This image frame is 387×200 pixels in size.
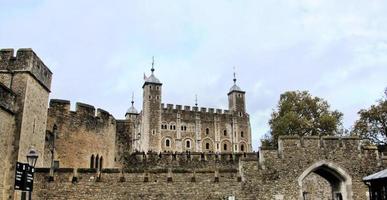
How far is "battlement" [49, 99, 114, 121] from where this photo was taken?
21.5 meters

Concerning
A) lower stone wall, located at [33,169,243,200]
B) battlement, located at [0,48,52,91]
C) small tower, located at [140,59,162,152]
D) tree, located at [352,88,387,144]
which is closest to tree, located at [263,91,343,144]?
tree, located at [352,88,387,144]

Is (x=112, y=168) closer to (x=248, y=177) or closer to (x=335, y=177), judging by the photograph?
(x=248, y=177)

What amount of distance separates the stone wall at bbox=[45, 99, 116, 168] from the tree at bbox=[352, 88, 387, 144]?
19877 mm

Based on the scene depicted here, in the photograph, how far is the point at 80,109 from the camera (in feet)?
74.5

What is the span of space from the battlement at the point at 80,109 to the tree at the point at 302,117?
19.1 metres

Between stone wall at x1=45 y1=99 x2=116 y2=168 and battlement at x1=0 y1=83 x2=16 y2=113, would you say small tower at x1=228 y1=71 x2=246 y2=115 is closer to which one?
stone wall at x1=45 y1=99 x2=116 y2=168

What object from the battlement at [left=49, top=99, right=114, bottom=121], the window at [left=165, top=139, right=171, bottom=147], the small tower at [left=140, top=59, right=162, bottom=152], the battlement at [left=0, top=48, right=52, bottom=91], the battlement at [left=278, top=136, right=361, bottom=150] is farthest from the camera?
the window at [left=165, top=139, right=171, bottom=147]

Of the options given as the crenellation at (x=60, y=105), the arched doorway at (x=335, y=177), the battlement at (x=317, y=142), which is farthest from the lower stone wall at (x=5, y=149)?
the arched doorway at (x=335, y=177)

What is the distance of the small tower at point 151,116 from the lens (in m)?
77.2

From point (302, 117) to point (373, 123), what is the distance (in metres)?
7.28

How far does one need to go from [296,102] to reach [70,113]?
81.0ft

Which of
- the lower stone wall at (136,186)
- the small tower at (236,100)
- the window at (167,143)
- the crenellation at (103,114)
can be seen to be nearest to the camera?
the lower stone wall at (136,186)

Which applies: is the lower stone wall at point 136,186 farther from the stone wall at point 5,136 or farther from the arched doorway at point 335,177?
the arched doorway at point 335,177

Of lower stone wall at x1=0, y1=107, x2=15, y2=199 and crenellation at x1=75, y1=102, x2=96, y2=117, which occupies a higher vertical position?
crenellation at x1=75, y1=102, x2=96, y2=117
